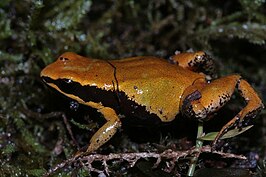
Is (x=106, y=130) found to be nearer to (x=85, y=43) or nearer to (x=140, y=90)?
(x=140, y=90)

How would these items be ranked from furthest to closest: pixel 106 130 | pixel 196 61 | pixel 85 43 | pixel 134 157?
pixel 85 43, pixel 196 61, pixel 106 130, pixel 134 157

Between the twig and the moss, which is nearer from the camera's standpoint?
the twig

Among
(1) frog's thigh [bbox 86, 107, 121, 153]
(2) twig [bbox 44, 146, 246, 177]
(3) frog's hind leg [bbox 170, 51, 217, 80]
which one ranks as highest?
(3) frog's hind leg [bbox 170, 51, 217, 80]

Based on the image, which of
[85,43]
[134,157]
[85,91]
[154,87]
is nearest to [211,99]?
[154,87]

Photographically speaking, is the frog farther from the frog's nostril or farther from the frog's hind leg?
the frog's hind leg

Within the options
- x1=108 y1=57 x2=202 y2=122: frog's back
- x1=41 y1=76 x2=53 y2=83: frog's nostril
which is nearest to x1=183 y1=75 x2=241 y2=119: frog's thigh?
x1=108 y1=57 x2=202 y2=122: frog's back

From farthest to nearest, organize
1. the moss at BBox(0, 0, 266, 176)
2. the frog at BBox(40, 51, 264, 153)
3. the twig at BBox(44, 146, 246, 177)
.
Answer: the moss at BBox(0, 0, 266, 176) < the frog at BBox(40, 51, 264, 153) < the twig at BBox(44, 146, 246, 177)

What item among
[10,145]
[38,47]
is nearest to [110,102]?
[10,145]
